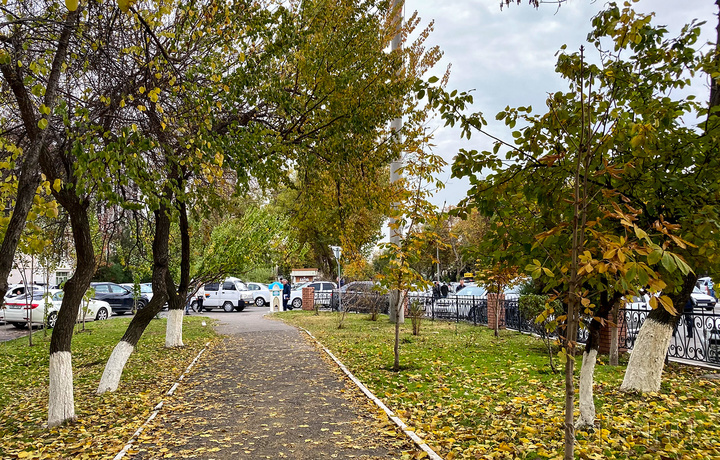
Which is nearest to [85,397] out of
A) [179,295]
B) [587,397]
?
[179,295]

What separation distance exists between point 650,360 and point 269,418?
4.91m

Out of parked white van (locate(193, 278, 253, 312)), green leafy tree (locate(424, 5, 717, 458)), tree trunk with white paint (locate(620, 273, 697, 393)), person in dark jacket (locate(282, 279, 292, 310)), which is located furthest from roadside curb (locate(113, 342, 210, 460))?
parked white van (locate(193, 278, 253, 312))

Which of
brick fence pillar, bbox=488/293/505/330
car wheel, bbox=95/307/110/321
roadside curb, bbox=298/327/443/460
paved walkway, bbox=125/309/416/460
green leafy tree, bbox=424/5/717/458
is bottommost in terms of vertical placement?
car wheel, bbox=95/307/110/321

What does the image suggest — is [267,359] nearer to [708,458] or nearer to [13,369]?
[13,369]

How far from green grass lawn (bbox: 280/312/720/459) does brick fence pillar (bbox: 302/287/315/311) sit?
16407 millimetres

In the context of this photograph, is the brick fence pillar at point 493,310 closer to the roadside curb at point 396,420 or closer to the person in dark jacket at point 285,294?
the roadside curb at point 396,420

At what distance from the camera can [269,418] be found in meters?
5.98

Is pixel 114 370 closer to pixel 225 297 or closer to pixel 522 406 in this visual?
pixel 522 406

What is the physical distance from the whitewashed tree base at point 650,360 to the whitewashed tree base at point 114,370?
7142 millimetres

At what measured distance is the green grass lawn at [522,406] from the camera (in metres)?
4.68

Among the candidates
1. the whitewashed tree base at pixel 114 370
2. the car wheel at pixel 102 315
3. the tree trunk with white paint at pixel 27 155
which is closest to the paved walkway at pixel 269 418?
the whitewashed tree base at pixel 114 370

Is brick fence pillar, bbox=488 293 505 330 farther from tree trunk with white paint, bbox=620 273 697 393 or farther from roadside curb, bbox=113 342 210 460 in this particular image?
roadside curb, bbox=113 342 210 460

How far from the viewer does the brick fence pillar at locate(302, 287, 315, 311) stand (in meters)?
27.8

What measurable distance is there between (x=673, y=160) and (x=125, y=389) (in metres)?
7.69
